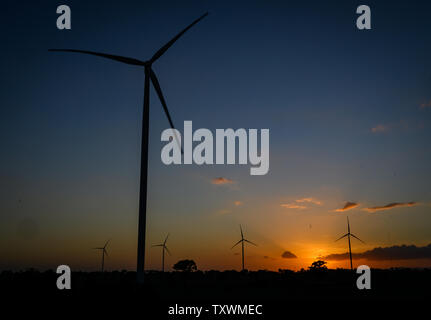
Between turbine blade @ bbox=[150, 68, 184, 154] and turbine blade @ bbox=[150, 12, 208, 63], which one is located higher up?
turbine blade @ bbox=[150, 12, 208, 63]

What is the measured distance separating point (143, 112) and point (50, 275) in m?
23.4

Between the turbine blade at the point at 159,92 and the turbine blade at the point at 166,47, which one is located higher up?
the turbine blade at the point at 166,47

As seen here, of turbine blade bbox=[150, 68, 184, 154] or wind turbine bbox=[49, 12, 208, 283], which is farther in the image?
turbine blade bbox=[150, 68, 184, 154]

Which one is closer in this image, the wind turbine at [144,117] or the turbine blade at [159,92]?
the wind turbine at [144,117]

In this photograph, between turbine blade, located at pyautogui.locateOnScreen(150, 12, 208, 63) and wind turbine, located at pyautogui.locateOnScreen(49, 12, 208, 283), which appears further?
turbine blade, located at pyautogui.locateOnScreen(150, 12, 208, 63)

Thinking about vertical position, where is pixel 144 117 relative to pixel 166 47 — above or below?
below

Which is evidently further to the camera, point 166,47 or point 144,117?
point 166,47
